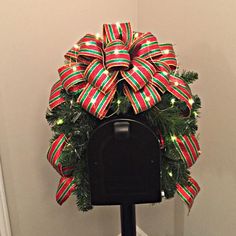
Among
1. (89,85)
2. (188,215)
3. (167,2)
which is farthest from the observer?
(188,215)

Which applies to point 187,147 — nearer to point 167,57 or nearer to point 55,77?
point 167,57

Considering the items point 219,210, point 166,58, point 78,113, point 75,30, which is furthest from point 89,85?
point 219,210

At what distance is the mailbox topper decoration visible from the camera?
0.78 m

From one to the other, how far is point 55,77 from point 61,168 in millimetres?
412

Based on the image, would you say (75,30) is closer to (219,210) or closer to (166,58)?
(166,58)

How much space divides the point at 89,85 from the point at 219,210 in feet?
2.17

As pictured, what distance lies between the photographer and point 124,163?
31.4 inches

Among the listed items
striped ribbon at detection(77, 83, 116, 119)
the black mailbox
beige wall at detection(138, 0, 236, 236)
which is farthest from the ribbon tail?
beige wall at detection(138, 0, 236, 236)

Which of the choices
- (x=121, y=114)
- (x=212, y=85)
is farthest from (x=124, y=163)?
(x=212, y=85)

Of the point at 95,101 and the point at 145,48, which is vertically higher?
the point at 145,48

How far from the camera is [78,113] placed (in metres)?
0.81

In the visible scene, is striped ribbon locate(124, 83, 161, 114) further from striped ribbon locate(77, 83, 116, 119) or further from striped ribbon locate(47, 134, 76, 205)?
striped ribbon locate(47, 134, 76, 205)

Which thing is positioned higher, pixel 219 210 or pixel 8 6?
pixel 8 6

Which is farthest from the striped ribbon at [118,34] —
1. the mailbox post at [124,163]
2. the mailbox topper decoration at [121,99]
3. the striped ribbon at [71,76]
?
the mailbox post at [124,163]
